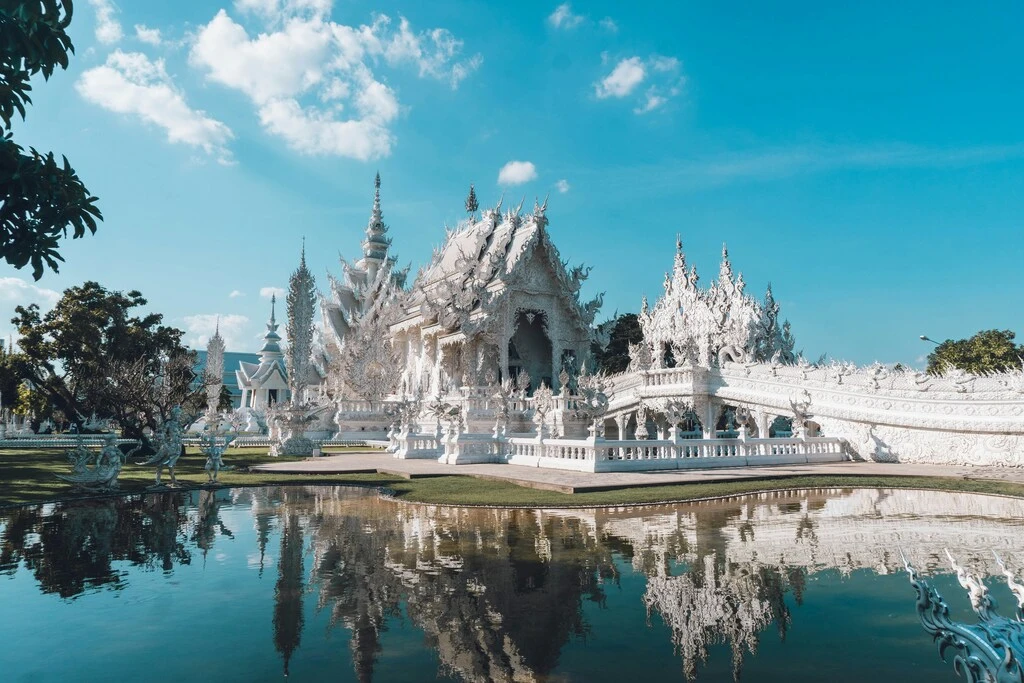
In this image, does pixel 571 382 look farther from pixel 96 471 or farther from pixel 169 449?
Result: pixel 96 471

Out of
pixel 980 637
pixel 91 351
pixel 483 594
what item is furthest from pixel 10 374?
pixel 980 637

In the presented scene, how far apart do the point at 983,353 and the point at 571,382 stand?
2425 cm

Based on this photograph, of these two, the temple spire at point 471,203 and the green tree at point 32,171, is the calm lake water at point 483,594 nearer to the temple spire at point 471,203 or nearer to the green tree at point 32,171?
the green tree at point 32,171

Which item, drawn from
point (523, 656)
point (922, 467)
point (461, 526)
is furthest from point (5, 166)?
point (922, 467)

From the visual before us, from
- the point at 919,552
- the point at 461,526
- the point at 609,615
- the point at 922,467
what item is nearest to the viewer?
the point at 609,615

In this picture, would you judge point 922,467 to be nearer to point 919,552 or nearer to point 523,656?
point 919,552

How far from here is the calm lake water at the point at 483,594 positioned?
366cm

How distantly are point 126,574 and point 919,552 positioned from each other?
716 centimetres

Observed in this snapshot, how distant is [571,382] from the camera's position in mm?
28156

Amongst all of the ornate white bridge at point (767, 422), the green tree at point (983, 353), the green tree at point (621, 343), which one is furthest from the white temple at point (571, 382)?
the green tree at point (983, 353)

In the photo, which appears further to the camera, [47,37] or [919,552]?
[47,37]

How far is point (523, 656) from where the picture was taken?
3742 mm

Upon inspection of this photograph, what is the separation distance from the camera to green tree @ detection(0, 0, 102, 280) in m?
6.45

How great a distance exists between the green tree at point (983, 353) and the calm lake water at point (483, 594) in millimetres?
30947
